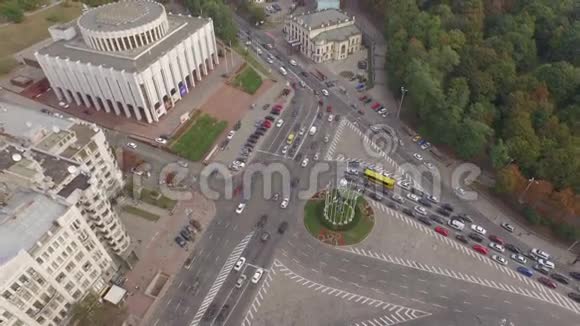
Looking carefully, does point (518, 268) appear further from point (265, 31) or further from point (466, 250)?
point (265, 31)

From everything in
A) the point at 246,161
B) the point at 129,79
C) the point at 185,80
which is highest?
the point at 129,79

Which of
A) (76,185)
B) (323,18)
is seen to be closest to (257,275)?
(76,185)

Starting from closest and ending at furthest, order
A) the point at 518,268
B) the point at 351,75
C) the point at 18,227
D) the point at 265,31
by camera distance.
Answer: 1. the point at 18,227
2. the point at 518,268
3. the point at 351,75
4. the point at 265,31

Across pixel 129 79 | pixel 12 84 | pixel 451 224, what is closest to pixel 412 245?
pixel 451 224

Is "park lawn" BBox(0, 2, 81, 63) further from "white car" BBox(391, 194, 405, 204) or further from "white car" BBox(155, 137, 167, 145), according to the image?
"white car" BBox(391, 194, 405, 204)

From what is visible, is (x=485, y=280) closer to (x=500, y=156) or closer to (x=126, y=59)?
(x=500, y=156)

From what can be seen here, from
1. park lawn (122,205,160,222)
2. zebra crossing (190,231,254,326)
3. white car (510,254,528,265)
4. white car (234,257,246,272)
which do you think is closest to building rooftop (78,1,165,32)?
park lawn (122,205,160,222)
